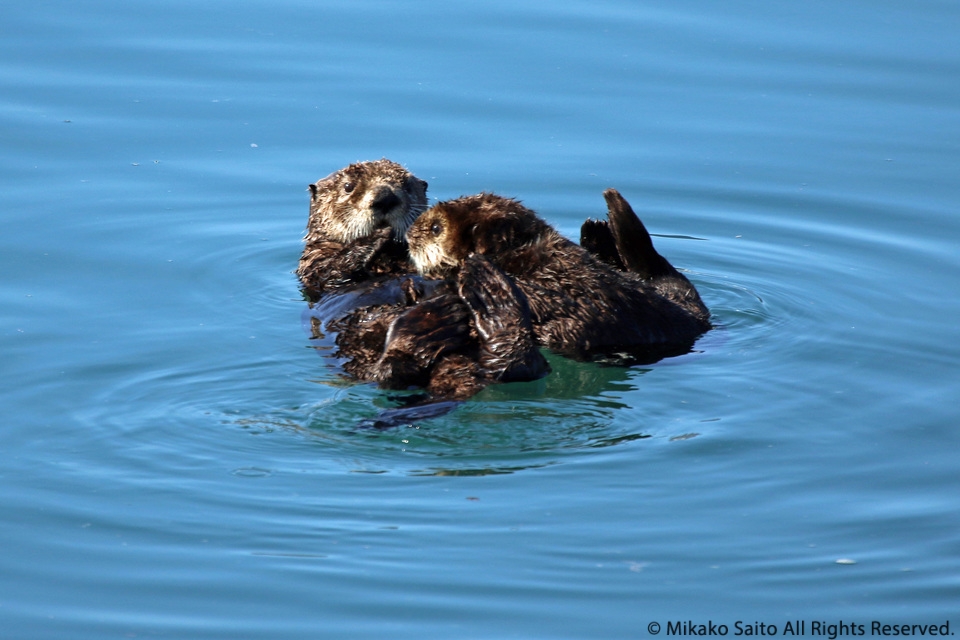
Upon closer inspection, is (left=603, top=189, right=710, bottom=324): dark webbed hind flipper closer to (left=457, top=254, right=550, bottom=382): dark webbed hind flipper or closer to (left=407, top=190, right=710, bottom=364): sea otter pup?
(left=407, top=190, right=710, bottom=364): sea otter pup

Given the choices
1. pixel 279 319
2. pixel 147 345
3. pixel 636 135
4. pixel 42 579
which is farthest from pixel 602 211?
pixel 42 579

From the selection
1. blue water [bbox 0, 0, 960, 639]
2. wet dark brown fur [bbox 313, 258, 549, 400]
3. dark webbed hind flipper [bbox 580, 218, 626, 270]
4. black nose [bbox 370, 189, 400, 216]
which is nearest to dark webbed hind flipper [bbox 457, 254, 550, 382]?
wet dark brown fur [bbox 313, 258, 549, 400]

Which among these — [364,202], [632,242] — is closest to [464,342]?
[632,242]

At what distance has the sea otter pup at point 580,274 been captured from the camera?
571 cm

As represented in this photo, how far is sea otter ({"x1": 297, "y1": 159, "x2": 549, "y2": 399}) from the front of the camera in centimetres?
544

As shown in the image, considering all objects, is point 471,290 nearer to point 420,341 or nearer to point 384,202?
point 420,341

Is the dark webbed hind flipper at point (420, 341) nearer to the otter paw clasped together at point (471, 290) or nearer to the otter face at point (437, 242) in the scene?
the otter paw clasped together at point (471, 290)

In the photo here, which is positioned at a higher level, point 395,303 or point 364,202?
point 364,202

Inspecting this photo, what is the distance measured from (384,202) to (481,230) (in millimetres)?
865

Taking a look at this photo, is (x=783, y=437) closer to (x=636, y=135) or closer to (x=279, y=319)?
(x=279, y=319)

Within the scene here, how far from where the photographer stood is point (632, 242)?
647cm

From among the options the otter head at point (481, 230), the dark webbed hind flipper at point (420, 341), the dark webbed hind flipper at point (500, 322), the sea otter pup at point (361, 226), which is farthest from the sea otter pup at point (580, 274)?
the sea otter pup at point (361, 226)

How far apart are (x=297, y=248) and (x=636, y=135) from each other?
302 centimetres

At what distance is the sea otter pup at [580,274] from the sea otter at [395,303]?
0.72 feet
